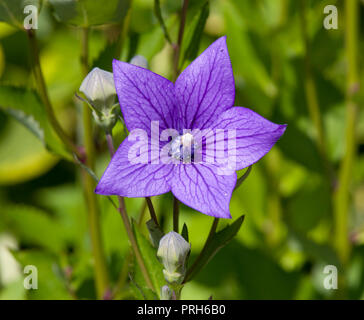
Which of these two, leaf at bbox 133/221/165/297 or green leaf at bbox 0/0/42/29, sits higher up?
green leaf at bbox 0/0/42/29

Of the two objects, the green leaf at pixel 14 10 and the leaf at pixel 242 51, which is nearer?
the green leaf at pixel 14 10

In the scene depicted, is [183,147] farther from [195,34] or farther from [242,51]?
[242,51]

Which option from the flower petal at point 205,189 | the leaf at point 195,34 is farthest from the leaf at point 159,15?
the flower petal at point 205,189

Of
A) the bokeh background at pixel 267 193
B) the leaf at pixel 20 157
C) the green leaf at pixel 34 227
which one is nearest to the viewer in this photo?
the bokeh background at pixel 267 193

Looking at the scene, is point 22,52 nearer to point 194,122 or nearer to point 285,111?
point 285,111

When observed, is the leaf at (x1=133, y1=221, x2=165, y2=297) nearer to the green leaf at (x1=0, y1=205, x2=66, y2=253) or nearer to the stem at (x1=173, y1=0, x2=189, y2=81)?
the stem at (x1=173, y1=0, x2=189, y2=81)

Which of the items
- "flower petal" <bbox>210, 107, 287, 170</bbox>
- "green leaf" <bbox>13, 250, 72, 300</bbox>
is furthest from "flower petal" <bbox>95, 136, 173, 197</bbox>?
"green leaf" <bbox>13, 250, 72, 300</bbox>

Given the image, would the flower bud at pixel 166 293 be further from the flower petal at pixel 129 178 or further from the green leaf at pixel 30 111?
the green leaf at pixel 30 111
